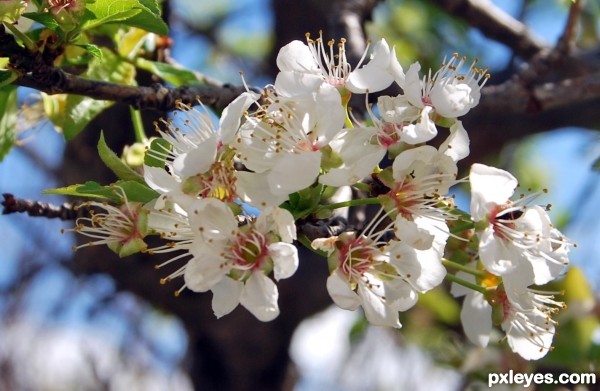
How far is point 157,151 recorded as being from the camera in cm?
94

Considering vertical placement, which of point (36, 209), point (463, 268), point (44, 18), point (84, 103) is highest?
point (44, 18)

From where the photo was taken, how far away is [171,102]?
1053mm

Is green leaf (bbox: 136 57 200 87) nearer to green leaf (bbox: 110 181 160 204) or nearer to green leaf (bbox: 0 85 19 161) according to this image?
green leaf (bbox: 0 85 19 161)

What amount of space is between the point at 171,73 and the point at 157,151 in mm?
293

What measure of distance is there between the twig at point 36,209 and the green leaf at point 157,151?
0.14 metres

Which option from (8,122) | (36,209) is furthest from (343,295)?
(8,122)

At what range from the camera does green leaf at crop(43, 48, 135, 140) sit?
44.6 inches

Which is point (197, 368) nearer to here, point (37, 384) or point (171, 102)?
point (37, 384)

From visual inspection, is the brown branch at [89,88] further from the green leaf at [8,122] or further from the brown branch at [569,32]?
the brown branch at [569,32]

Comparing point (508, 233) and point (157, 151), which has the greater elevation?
point (508, 233)

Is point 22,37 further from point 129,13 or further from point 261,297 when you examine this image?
point 261,297

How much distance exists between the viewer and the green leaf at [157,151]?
917 millimetres

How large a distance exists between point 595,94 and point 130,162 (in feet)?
3.08

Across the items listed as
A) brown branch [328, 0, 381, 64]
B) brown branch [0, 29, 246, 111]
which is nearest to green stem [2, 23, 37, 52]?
brown branch [0, 29, 246, 111]
